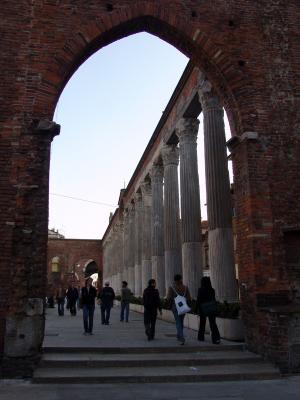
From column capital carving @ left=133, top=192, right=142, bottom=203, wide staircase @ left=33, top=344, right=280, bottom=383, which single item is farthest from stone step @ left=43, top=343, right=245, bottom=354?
column capital carving @ left=133, top=192, right=142, bottom=203

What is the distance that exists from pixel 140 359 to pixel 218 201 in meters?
5.76

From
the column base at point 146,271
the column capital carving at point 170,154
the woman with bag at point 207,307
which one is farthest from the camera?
the column base at point 146,271

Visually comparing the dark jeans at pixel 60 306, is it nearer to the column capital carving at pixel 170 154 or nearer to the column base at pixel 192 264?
the column base at pixel 192 264

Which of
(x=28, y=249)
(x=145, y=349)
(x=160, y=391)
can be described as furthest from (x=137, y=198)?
(x=160, y=391)

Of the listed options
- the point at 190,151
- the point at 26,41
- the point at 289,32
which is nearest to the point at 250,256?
the point at 289,32

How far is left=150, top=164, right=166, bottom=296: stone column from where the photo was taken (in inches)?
876

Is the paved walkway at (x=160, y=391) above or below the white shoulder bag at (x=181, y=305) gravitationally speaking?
below

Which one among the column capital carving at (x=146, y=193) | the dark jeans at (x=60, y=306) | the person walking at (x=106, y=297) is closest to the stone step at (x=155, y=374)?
the person walking at (x=106, y=297)

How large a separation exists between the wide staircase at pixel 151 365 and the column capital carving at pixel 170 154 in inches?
475

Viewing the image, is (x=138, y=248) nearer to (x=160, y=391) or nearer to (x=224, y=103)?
(x=224, y=103)

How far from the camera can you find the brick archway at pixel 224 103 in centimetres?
820

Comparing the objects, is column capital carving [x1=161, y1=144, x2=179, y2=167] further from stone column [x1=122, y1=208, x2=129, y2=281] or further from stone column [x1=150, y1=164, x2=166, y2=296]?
stone column [x1=122, y1=208, x2=129, y2=281]

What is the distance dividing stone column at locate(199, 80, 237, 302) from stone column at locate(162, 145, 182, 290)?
641cm

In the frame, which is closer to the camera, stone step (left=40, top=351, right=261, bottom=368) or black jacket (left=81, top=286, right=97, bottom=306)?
stone step (left=40, top=351, right=261, bottom=368)
